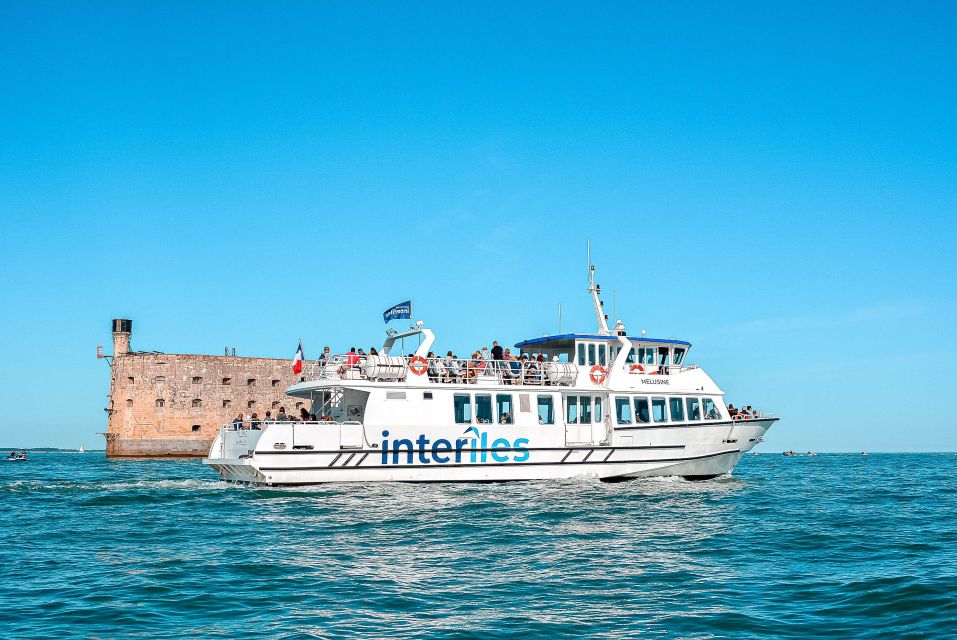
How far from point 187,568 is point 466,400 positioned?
46.0 feet

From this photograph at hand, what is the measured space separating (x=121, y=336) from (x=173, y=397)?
20.0ft

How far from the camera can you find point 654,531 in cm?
1798

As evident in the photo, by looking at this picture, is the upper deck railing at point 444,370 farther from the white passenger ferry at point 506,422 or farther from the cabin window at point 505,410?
the cabin window at point 505,410

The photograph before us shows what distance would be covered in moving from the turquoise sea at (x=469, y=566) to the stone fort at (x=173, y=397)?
4365 centimetres

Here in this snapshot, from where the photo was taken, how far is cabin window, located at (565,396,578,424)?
28.2 m

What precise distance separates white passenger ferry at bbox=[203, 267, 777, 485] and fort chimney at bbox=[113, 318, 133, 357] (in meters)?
42.6

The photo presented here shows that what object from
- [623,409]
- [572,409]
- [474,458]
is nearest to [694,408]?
[623,409]

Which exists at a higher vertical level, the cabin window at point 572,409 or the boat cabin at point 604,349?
the boat cabin at point 604,349

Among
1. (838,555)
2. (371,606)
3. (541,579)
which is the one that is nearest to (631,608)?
(541,579)

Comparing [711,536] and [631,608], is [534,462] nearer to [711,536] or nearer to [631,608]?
[711,536]

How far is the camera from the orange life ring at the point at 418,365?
2647 centimetres

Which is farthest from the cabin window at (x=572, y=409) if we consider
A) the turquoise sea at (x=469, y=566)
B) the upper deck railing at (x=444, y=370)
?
the turquoise sea at (x=469, y=566)

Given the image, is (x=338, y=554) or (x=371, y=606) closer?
(x=371, y=606)

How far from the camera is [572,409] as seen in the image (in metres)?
28.3
